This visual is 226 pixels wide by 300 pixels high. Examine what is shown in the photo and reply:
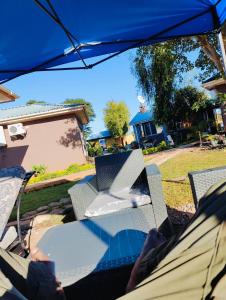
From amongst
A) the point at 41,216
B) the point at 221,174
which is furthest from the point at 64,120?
the point at 221,174

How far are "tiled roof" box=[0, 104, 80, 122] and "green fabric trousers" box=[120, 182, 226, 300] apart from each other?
48.0 ft

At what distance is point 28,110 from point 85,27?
1469cm

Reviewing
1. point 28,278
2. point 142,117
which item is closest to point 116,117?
point 142,117

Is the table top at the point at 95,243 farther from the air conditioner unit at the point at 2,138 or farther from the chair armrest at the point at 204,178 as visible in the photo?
the air conditioner unit at the point at 2,138

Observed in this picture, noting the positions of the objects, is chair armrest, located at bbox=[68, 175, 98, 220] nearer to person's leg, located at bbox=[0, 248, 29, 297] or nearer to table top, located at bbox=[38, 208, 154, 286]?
table top, located at bbox=[38, 208, 154, 286]

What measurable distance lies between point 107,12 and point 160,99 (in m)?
16.3

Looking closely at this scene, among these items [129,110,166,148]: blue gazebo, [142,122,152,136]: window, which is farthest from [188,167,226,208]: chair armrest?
[142,122,152,136]: window

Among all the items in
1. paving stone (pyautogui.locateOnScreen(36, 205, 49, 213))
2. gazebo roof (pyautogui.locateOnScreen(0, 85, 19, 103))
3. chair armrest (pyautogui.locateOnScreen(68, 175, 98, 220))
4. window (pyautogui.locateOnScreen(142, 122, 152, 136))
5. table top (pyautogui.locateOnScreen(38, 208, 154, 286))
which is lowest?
paving stone (pyautogui.locateOnScreen(36, 205, 49, 213))

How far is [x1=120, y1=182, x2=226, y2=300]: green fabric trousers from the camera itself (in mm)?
866

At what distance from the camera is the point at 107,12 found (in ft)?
10.3

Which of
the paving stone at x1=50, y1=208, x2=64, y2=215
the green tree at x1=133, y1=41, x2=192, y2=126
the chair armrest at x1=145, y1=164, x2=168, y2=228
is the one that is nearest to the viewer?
the chair armrest at x1=145, y1=164, x2=168, y2=228

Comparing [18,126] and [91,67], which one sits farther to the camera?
[18,126]

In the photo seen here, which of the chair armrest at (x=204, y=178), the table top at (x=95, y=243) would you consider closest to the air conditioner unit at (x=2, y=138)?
the table top at (x=95, y=243)

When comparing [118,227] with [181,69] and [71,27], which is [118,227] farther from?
[181,69]
